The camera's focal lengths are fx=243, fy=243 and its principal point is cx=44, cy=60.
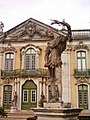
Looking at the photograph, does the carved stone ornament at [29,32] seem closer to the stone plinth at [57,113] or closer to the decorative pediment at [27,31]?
the decorative pediment at [27,31]

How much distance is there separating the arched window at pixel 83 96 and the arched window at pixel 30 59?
16.7 ft

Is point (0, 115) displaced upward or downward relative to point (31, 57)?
downward

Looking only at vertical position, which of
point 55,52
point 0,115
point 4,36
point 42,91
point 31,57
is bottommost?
point 0,115

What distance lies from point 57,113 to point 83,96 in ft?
53.9

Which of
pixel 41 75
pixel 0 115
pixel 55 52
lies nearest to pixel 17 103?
pixel 41 75

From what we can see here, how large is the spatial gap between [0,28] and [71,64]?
28.0 ft

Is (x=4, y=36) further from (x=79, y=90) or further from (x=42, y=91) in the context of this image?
(x=79, y=90)

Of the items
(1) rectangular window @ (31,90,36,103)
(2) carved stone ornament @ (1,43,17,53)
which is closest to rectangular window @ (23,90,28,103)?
(1) rectangular window @ (31,90,36,103)

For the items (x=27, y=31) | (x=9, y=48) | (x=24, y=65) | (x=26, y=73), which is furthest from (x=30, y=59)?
(x=27, y=31)

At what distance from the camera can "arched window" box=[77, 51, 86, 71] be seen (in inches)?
943

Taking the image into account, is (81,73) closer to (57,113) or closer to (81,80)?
(81,80)

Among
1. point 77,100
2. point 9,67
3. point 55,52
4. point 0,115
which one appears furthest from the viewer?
point 9,67

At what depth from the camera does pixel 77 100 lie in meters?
23.1

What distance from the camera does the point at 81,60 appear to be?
24047 mm
